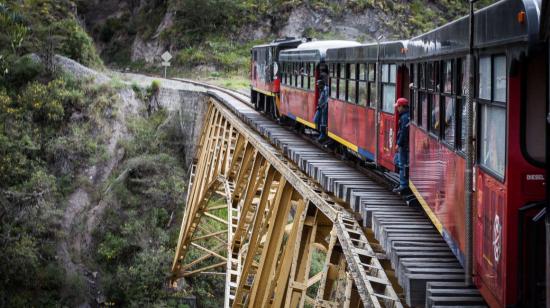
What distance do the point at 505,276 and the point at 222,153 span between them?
19247mm

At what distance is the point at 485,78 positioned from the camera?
5.95 meters

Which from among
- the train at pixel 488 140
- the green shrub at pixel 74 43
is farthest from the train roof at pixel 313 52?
the green shrub at pixel 74 43

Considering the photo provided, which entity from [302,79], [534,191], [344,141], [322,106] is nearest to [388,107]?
[344,141]

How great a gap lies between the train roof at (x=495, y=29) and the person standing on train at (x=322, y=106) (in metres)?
8.45

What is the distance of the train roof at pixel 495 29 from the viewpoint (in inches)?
190

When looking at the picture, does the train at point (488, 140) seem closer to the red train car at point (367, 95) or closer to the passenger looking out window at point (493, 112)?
the passenger looking out window at point (493, 112)

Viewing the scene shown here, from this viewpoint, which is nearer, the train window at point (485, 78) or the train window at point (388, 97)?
the train window at point (485, 78)

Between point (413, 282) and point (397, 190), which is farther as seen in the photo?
point (397, 190)

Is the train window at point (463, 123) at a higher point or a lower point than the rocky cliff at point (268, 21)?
lower

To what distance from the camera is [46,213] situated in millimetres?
29281

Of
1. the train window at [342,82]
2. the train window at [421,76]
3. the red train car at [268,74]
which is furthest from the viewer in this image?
the red train car at [268,74]

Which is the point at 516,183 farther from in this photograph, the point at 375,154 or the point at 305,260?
the point at 375,154

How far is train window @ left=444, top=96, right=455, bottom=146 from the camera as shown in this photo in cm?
726

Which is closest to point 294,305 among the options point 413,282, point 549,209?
point 413,282
